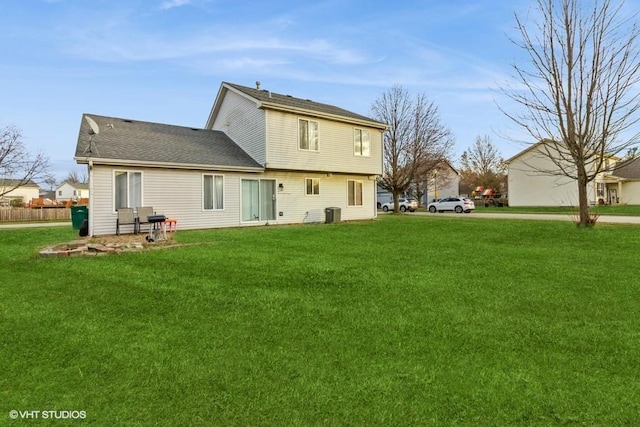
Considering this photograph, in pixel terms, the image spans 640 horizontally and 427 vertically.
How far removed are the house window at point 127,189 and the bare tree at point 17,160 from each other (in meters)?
20.8

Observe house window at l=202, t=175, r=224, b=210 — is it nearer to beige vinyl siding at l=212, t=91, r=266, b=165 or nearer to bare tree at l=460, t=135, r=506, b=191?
beige vinyl siding at l=212, t=91, r=266, b=165

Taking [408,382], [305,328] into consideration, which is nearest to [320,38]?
[305,328]

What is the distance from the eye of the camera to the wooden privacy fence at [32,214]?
94.1ft

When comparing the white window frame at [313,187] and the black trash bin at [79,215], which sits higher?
the white window frame at [313,187]

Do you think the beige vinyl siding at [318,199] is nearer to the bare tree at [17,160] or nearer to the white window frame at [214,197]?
the white window frame at [214,197]

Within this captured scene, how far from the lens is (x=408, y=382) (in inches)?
115

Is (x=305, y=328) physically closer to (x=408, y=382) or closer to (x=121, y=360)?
(x=408, y=382)

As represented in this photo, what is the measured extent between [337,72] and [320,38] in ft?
13.6

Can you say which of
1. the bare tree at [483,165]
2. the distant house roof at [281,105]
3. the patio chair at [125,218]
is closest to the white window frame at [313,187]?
the distant house roof at [281,105]

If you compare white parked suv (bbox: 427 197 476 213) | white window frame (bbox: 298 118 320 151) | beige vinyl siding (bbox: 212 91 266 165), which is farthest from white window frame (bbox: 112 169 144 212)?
white parked suv (bbox: 427 197 476 213)

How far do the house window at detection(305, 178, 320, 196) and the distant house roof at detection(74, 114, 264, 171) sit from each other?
10.1 ft

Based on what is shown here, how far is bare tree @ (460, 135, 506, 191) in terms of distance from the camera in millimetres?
51497

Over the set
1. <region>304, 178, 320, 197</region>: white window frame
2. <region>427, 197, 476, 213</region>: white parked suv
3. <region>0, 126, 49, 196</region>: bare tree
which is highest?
<region>0, 126, 49, 196</region>: bare tree

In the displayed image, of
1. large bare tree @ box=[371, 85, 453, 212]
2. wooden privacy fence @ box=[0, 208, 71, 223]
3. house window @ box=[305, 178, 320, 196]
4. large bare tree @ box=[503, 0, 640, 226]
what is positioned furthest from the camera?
large bare tree @ box=[371, 85, 453, 212]
